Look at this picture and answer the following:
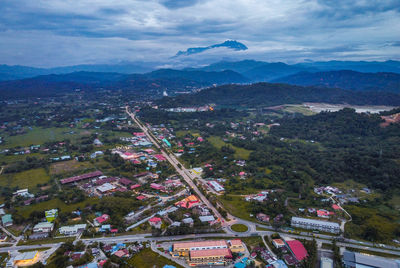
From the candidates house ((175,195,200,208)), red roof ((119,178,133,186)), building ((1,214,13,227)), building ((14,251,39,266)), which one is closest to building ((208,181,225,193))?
house ((175,195,200,208))

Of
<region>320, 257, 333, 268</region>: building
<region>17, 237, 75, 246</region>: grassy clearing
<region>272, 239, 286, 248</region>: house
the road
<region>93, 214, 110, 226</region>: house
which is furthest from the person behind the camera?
the road

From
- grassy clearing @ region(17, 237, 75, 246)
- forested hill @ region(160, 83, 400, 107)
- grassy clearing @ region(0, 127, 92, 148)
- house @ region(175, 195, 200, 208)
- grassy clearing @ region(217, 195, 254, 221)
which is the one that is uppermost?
forested hill @ region(160, 83, 400, 107)

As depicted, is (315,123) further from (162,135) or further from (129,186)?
(129,186)

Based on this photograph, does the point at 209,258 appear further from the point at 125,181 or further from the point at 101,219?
the point at 125,181

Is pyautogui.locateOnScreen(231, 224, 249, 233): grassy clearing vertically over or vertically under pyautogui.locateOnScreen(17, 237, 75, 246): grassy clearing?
under

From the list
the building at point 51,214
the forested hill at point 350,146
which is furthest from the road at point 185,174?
the forested hill at point 350,146

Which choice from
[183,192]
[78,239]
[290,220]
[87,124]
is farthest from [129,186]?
[87,124]

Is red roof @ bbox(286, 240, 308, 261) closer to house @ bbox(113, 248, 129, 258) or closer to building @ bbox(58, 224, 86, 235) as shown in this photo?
house @ bbox(113, 248, 129, 258)
